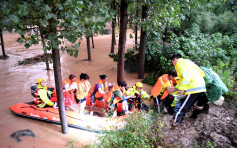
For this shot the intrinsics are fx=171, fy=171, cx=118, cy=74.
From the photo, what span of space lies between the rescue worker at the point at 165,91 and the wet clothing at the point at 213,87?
910 mm

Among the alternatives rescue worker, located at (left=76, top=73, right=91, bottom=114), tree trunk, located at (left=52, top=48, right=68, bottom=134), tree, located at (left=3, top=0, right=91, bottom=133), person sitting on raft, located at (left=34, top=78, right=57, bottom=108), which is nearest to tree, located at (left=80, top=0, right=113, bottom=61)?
tree, located at (left=3, top=0, right=91, bottom=133)

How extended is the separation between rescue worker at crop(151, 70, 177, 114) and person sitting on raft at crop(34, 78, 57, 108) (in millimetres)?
3115

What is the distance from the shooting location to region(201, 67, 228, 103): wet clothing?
398cm

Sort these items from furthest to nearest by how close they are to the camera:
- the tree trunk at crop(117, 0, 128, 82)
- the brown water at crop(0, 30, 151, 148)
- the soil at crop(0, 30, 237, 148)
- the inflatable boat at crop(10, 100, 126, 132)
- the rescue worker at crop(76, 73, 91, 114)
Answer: the tree trunk at crop(117, 0, 128, 82) < the rescue worker at crop(76, 73, 91, 114) < the inflatable boat at crop(10, 100, 126, 132) < the brown water at crop(0, 30, 151, 148) < the soil at crop(0, 30, 237, 148)

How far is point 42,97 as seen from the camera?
498cm

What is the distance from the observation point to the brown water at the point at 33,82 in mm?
4211

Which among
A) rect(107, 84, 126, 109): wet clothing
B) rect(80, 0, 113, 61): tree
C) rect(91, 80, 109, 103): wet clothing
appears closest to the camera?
rect(80, 0, 113, 61): tree

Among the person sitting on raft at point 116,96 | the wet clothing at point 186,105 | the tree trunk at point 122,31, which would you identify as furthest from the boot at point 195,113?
the tree trunk at point 122,31

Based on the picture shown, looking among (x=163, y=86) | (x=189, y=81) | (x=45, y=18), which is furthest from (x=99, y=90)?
(x=45, y=18)

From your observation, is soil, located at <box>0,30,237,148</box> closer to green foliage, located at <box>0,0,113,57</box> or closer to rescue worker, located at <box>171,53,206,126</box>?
rescue worker, located at <box>171,53,206,126</box>

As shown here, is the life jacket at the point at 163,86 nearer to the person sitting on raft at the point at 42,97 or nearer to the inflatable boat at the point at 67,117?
the inflatable boat at the point at 67,117

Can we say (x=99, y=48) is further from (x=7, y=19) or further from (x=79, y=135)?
(x=7, y=19)

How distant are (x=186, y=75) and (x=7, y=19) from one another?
3.32m

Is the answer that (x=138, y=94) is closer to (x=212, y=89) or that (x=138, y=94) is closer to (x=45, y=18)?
(x=212, y=89)
